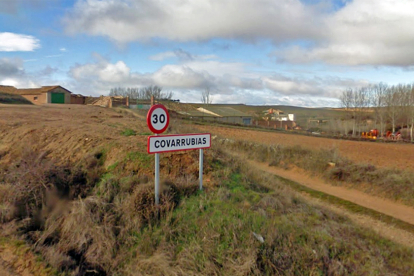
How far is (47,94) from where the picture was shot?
51.1 metres

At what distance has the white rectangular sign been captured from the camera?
579 cm

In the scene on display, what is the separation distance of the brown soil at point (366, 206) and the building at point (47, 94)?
44.8 metres

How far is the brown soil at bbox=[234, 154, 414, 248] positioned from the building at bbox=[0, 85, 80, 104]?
44753 mm

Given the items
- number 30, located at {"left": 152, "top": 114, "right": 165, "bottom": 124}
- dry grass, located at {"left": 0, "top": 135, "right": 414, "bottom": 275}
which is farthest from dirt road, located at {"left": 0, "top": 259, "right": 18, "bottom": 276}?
number 30, located at {"left": 152, "top": 114, "right": 165, "bottom": 124}

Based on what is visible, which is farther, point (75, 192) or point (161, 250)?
point (75, 192)

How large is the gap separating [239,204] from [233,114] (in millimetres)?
64054

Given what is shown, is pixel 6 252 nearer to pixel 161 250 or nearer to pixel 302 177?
pixel 161 250

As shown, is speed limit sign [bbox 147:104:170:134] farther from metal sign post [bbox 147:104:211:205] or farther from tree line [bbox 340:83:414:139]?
tree line [bbox 340:83:414:139]

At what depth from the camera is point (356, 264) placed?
457 cm

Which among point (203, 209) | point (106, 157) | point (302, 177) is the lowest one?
point (302, 177)

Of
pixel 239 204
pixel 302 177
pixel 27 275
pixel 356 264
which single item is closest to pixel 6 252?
pixel 27 275

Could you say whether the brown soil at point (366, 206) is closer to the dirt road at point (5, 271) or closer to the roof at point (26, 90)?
the dirt road at point (5, 271)

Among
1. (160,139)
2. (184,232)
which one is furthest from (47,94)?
(184,232)

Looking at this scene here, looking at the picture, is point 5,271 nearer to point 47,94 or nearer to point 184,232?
point 184,232
